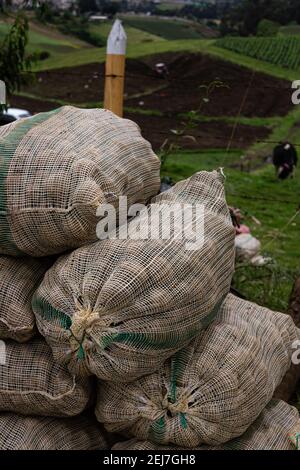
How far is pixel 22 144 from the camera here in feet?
7.17

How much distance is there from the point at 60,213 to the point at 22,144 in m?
0.28

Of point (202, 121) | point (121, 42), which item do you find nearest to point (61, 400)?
point (121, 42)

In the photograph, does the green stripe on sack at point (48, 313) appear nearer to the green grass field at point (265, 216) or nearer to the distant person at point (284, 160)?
the green grass field at point (265, 216)

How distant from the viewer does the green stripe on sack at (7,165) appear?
2.14 m

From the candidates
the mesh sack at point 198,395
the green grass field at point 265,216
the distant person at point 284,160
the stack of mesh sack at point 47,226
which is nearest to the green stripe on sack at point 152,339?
the mesh sack at point 198,395

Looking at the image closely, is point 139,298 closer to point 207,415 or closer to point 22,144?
point 207,415

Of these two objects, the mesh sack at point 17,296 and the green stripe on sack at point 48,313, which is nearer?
the green stripe on sack at point 48,313

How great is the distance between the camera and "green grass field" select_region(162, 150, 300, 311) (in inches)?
159

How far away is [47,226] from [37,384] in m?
0.52

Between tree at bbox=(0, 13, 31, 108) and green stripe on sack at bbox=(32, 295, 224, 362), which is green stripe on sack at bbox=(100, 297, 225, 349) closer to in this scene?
green stripe on sack at bbox=(32, 295, 224, 362)
